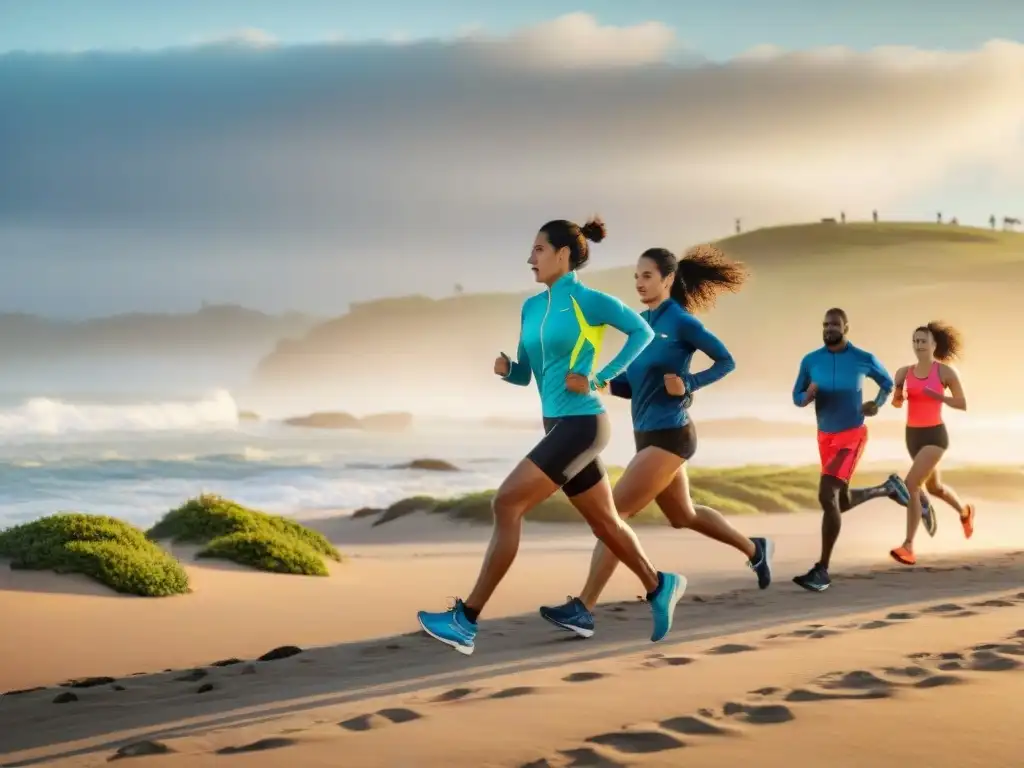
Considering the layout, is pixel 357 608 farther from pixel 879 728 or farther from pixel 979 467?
pixel 979 467

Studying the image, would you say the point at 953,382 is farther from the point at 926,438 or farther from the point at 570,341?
the point at 570,341

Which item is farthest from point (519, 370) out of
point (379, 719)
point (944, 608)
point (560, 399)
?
point (944, 608)

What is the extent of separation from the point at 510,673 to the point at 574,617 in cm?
120

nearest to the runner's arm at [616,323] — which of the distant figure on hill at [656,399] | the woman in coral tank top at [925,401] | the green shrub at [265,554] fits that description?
the distant figure on hill at [656,399]

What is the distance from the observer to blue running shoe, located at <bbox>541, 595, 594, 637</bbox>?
7.81 m

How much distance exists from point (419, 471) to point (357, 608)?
2154 cm

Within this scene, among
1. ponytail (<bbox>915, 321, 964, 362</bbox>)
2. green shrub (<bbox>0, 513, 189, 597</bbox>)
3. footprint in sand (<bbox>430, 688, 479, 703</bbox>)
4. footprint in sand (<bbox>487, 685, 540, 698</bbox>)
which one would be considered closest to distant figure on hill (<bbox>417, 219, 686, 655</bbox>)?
footprint in sand (<bbox>430, 688, 479, 703</bbox>)

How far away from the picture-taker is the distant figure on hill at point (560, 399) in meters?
6.91

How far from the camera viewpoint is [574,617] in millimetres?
7848

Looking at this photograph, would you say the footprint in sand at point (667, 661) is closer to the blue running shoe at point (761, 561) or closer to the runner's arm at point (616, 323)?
the runner's arm at point (616, 323)

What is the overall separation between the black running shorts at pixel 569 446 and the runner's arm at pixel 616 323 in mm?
203

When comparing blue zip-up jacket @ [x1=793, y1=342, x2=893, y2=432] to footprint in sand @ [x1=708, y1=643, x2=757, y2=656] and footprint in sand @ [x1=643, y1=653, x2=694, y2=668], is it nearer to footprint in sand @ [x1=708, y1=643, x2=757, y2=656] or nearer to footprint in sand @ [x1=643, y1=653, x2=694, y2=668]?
footprint in sand @ [x1=708, y1=643, x2=757, y2=656]

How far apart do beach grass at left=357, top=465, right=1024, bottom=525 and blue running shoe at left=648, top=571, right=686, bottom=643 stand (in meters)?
10.2

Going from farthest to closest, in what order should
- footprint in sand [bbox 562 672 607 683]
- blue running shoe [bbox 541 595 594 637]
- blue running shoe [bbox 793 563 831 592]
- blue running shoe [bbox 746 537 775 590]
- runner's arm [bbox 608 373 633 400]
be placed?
1. blue running shoe [bbox 793 563 831 592]
2. blue running shoe [bbox 746 537 775 590]
3. runner's arm [bbox 608 373 633 400]
4. blue running shoe [bbox 541 595 594 637]
5. footprint in sand [bbox 562 672 607 683]
